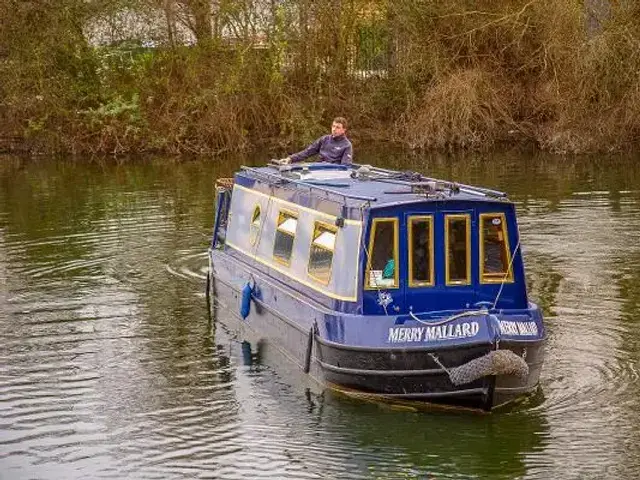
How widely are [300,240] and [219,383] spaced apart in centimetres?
195

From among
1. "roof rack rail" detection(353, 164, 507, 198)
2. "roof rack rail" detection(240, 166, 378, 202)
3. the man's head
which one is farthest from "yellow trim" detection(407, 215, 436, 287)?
the man's head

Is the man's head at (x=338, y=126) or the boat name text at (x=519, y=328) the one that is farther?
the man's head at (x=338, y=126)

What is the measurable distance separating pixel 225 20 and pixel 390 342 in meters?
25.4

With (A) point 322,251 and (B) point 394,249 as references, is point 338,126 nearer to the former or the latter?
(A) point 322,251

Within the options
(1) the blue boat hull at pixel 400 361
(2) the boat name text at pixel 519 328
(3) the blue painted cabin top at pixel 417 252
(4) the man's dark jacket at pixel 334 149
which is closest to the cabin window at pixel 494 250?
(3) the blue painted cabin top at pixel 417 252

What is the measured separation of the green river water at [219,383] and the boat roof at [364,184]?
1.93 metres

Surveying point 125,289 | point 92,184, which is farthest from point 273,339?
point 92,184

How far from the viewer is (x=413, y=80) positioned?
3644 cm

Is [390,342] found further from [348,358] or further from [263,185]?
[263,185]

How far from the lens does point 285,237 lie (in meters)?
15.7

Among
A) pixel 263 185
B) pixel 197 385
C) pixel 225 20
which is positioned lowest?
pixel 197 385

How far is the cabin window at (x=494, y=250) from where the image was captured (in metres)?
13.6

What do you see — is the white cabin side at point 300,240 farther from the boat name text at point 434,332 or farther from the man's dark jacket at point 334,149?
the man's dark jacket at point 334,149

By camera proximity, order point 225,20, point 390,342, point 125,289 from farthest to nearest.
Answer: point 225,20 < point 125,289 < point 390,342
